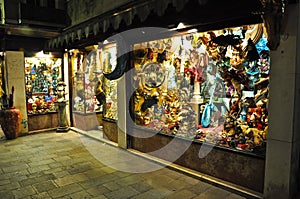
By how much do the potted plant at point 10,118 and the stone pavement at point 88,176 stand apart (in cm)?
93

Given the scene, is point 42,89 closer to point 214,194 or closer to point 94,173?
point 94,173

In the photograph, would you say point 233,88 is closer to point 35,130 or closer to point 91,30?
point 91,30

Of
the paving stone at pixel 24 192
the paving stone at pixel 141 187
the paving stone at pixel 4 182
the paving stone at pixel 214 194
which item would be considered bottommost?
the paving stone at pixel 4 182

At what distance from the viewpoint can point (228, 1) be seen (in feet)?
12.7

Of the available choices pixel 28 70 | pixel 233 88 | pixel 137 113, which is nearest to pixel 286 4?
pixel 233 88

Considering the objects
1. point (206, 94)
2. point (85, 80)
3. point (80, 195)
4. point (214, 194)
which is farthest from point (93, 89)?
point (214, 194)

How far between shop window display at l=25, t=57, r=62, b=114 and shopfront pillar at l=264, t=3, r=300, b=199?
8.31 metres

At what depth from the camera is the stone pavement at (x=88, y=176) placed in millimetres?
4016

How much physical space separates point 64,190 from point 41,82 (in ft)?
20.1

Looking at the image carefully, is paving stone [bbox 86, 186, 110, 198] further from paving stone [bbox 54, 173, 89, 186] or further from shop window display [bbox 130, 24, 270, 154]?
→ shop window display [bbox 130, 24, 270, 154]

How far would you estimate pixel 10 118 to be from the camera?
7.58 meters

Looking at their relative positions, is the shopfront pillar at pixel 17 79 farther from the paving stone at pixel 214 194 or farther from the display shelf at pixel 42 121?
the paving stone at pixel 214 194

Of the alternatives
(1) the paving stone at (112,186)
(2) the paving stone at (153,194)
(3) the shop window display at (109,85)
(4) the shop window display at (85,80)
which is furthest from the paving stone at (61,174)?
(4) the shop window display at (85,80)

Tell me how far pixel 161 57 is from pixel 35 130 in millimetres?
6163
